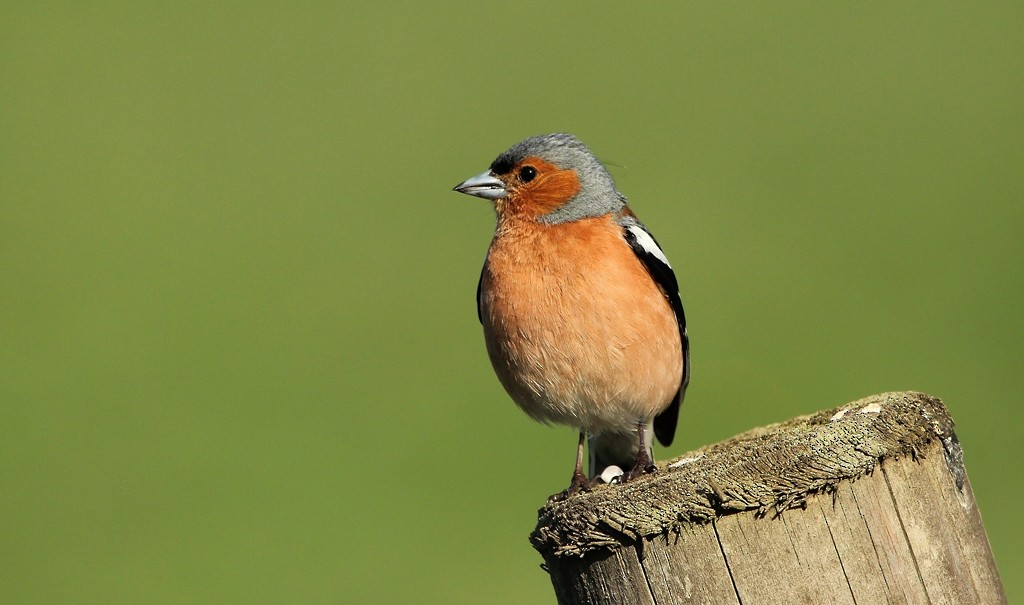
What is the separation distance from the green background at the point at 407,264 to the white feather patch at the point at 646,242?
150 inches

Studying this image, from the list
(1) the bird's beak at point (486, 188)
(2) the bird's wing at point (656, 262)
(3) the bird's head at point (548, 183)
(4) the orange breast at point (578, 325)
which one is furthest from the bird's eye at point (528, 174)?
(2) the bird's wing at point (656, 262)

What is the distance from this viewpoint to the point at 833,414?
4207mm

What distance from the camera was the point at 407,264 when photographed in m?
11.9

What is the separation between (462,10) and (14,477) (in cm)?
907

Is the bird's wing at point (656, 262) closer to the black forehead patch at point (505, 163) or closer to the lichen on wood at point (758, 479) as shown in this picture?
the black forehead patch at point (505, 163)

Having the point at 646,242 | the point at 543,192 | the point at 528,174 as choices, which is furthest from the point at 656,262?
the point at 528,174

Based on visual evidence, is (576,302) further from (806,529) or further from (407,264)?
Answer: (407,264)

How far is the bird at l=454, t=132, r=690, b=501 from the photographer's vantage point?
5137 millimetres

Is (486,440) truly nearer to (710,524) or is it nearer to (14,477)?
(14,477)

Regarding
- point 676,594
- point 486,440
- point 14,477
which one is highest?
point 14,477

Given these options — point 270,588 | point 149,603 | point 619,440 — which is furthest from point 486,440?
point 619,440

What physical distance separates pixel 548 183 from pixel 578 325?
3.25ft

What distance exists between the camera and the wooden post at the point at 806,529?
3.05m

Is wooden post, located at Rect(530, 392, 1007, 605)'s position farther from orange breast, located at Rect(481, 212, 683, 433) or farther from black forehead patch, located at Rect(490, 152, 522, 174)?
black forehead patch, located at Rect(490, 152, 522, 174)
